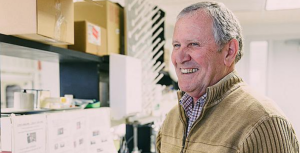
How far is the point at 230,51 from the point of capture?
1264 millimetres

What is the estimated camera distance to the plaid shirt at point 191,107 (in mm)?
1315

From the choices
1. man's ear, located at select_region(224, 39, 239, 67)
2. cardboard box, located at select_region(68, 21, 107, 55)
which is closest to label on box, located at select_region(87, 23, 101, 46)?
cardboard box, located at select_region(68, 21, 107, 55)

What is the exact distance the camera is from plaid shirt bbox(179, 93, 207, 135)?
1315mm

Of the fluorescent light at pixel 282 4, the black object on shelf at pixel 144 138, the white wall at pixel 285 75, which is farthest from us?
the white wall at pixel 285 75

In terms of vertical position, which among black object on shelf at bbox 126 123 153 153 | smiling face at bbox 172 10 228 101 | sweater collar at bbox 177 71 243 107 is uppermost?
smiling face at bbox 172 10 228 101

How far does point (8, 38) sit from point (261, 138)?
43.7 inches

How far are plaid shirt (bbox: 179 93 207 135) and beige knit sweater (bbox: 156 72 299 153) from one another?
0.03 meters

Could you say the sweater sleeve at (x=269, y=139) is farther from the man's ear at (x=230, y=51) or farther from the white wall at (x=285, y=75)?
the white wall at (x=285, y=75)

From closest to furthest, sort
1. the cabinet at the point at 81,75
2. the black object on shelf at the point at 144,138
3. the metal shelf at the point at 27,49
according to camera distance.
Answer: the metal shelf at the point at 27,49, the cabinet at the point at 81,75, the black object on shelf at the point at 144,138

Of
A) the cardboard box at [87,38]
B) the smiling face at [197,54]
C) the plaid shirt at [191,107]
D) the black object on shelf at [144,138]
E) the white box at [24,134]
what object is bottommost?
the black object on shelf at [144,138]

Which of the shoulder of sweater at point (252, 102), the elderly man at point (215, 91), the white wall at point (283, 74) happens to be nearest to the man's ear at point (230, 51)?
the elderly man at point (215, 91)

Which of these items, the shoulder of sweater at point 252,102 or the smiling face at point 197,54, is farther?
the smiling face at point 197,54

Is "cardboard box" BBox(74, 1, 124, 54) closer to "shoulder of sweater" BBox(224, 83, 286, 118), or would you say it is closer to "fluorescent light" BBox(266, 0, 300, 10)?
"shoulder of sweater" BBox(224, 83, 286, 118)

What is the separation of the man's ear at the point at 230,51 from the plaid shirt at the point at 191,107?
0.17 meters
